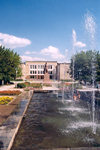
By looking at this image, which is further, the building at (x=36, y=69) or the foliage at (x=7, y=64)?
the building at (x=36, y=69)

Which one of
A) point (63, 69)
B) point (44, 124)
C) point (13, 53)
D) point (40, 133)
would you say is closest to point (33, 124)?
point (44, 124)

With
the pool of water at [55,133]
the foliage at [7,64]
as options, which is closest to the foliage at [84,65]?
the foliage at [7,64]

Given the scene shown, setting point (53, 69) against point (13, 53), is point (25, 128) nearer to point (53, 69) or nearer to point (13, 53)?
point (13, 53)

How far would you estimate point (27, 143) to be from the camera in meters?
6.92

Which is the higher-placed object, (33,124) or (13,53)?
(13,53)

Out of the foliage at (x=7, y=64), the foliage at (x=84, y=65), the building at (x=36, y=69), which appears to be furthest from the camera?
the building at (x=36, y=69)

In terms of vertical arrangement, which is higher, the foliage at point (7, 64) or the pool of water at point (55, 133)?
the foliage at point (7, 64)

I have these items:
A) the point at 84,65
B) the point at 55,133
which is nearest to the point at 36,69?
the point at 84,65

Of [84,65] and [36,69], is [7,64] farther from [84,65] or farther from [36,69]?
[36,69]

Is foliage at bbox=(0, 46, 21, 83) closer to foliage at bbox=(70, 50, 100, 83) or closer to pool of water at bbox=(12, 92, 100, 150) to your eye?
foliage at bbox=(70, 50, 100, 83)

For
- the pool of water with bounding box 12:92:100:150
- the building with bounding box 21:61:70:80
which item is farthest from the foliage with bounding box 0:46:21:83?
the building with bounding box 21:61:70:80

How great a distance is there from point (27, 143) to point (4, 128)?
1.60m

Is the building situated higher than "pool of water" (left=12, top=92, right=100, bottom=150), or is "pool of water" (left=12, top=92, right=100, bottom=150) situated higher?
the building

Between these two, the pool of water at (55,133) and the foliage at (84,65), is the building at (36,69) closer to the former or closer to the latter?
the foliage at (84,65)
